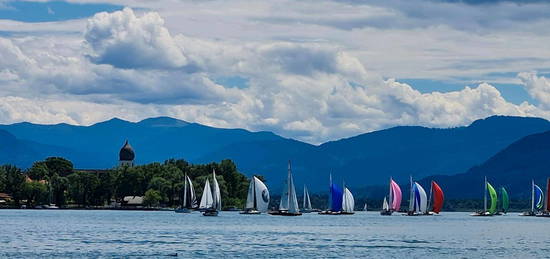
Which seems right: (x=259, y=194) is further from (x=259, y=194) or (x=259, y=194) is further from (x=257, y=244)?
(x=257, y=244)

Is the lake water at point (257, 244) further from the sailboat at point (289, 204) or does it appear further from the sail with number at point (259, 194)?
the sail with number at point (259, 194)

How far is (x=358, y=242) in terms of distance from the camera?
4220 inches

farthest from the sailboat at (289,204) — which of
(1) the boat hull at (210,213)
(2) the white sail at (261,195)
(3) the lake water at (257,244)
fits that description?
(3) the lake water at (257,244)

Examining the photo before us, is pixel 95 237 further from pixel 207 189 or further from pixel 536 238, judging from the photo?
pixel 207 189

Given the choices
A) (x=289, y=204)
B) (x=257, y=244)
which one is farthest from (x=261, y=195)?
(x=257, y=244)

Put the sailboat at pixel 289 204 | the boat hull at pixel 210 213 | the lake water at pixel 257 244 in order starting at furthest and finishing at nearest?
the boat hull at pixel 210 213, the sailboat at pixel 289 204, the lake water at pixel 257 244

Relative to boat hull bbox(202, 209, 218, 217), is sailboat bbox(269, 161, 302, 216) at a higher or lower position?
higher

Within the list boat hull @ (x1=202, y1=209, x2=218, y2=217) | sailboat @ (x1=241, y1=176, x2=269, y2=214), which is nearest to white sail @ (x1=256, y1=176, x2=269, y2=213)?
sailboat @ (x1=241, y1=176, x2=269, y2=214)

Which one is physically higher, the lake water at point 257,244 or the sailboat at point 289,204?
the sailboat at point 289,204

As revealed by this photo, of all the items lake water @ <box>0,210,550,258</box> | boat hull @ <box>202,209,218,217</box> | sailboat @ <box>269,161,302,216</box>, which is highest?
sailboat @ <box>269,161,302,216</box>

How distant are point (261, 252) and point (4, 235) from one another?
33.1 metres

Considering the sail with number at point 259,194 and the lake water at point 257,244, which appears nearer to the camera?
the lake water at point 257,244

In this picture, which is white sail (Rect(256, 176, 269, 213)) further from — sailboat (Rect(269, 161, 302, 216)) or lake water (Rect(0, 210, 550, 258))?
lake water (Rect(0, 210, 550, 258))

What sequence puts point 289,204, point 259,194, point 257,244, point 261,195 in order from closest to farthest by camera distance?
point 257,244
point 289,204
point 259,194
point 261,195
